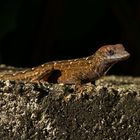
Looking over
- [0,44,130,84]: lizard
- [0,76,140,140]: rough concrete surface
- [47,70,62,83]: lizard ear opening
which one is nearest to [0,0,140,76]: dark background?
[0,44,130,84]: lizard

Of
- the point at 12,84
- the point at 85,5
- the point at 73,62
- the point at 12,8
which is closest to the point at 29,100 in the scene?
the point at 12,84

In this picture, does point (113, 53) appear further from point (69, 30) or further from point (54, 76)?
point (69, 30)

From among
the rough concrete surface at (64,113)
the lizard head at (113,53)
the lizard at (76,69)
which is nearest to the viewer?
the rough concrete surface at (64,113)

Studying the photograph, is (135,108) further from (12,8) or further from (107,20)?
(107,20)

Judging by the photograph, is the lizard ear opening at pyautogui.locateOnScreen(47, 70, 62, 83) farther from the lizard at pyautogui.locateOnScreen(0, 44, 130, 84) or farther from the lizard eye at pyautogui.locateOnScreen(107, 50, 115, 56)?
the lizard eye at pyautogui.locateOnScreen(107, 50, 115, 56)

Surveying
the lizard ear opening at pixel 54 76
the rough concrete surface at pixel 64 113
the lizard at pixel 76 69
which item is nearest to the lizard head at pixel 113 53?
the lizard at pixel 76 69

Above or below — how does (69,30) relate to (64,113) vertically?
above

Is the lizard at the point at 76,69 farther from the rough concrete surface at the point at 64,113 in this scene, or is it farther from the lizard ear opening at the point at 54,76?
the rough concrete surface at the point at 64,113

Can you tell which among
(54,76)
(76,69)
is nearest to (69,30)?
(76,69)

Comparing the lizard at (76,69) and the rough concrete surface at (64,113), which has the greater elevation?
the lizard at (76,69)
